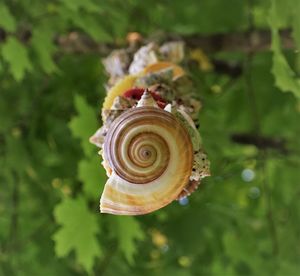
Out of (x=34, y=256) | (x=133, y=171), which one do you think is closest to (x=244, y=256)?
(x=34, y=256)

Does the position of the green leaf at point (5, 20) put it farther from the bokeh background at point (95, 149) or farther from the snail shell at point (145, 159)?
the snail shell at point (145, 159)

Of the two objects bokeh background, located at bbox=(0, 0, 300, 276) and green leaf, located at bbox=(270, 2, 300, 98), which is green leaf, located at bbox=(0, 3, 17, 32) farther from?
green leaf, located at bbox=(270, 2, 300, 98)

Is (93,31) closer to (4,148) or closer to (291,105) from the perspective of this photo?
(4,148)

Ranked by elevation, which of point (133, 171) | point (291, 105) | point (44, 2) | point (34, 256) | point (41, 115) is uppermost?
point (291, 105)

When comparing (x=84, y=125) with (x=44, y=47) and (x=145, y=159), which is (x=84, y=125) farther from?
(x=145, y=159)

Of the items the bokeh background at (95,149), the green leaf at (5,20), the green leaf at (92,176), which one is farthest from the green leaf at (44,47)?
the green leaf at (92,176)
